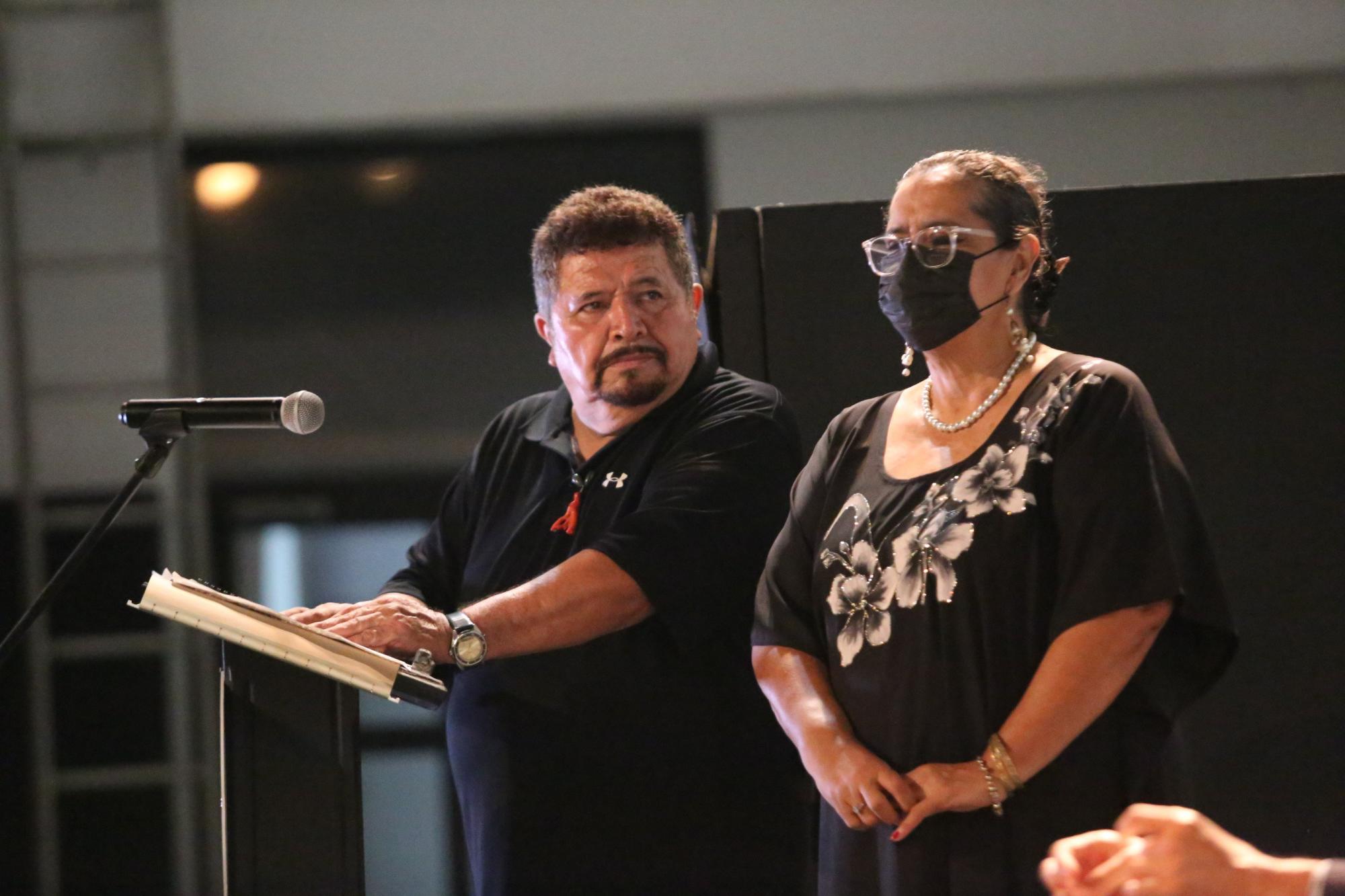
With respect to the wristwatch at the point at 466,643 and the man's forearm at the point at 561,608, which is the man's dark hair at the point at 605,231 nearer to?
the man's forearm at the point at 561,608

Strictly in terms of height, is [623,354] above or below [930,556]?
above

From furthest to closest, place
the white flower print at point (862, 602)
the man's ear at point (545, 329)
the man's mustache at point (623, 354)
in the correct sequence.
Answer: the man's ear at point (545, 329)
the man's mustache at point (623, 354)
the white flower print at point (862, 602)

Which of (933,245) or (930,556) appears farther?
(933,245)

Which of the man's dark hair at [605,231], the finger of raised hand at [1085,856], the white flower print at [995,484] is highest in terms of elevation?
the man's dark hair at [605,231]

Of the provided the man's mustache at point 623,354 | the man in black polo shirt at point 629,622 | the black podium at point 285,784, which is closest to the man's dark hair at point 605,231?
the man in black polo shirt at point 629,622

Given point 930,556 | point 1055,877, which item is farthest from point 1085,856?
point 930,556

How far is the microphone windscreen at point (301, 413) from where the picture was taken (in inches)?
70.7

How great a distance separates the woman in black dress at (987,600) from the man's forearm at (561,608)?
0.27 m

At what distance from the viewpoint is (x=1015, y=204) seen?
1989 millimetres

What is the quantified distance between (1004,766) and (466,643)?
753 mm

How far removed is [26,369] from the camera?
15.0ft

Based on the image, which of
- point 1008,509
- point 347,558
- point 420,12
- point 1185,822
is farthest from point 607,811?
point 420,12

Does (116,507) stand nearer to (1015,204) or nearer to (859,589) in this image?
(859,589)

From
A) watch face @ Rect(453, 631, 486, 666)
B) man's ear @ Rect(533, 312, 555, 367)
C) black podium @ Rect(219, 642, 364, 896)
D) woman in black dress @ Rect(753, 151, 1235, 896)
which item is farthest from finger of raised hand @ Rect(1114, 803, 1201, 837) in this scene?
man's ear @ Rect(533, 312, 555, 367)
